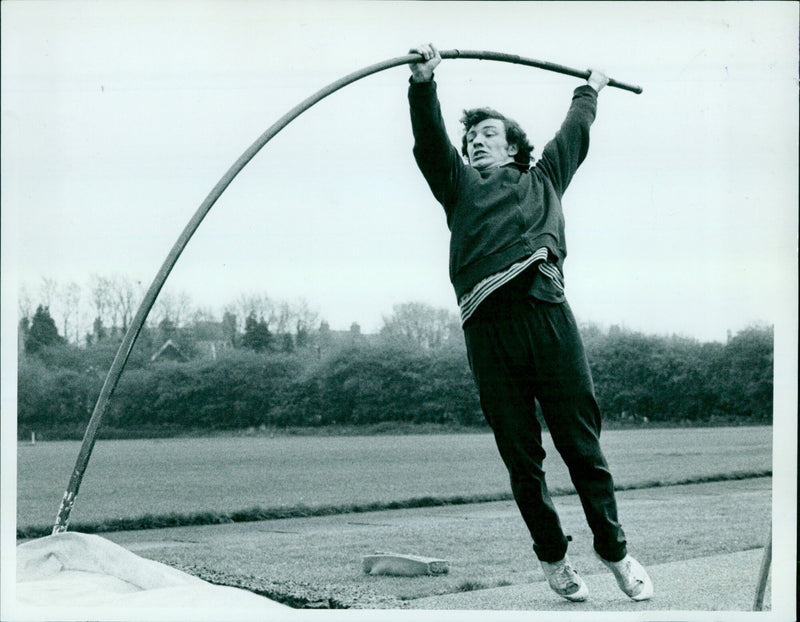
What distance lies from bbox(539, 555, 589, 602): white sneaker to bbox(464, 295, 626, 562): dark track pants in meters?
0.04

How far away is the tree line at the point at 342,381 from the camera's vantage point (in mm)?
5711

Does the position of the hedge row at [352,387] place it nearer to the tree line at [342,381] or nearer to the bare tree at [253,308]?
A: the tree line at [342,381]

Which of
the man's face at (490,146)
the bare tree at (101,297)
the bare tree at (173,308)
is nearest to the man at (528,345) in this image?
the man's face at (490,146)

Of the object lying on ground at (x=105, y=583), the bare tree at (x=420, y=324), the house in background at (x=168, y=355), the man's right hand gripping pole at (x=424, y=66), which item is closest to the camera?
the man's right hand gripping pole at (x=424, y=66)

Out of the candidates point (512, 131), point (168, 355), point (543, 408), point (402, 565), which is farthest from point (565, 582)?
point (168, 355)

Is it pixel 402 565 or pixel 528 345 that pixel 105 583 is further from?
pixel 528 345

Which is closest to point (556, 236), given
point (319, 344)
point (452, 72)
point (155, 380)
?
point (452, 72)

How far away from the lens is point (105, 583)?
16.3 feet

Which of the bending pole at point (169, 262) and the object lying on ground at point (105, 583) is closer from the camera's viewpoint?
the bending pole at point (169, 262)

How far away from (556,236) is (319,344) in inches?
73.2

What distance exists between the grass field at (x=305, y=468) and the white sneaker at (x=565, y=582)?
1.45 meters

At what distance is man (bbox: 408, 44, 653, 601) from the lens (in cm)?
450

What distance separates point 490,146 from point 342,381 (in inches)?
70.5

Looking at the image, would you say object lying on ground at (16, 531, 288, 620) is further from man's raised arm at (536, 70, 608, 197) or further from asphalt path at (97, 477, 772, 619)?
man's raised arm at (536, 70, 608, 197)
